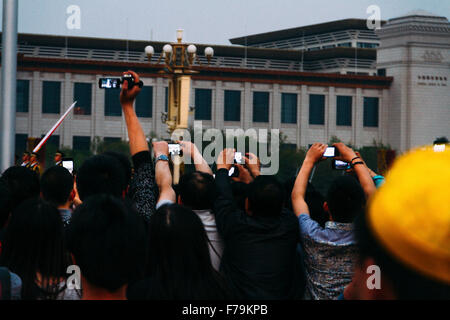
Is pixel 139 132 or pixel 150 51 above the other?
pixel 150 51

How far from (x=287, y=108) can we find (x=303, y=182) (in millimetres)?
66608

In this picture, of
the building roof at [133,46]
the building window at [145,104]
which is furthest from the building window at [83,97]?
the building roof at [133,46]

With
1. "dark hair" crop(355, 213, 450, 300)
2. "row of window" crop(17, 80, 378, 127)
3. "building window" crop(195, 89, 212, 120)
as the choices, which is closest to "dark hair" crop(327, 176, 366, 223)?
"dark hair" crop(355, 213, 450, 300)

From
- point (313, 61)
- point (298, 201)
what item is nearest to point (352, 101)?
point (313, 61)

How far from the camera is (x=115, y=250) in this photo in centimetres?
263

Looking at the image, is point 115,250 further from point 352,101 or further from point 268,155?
point 352,101

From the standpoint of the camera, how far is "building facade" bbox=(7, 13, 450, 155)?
218 feet

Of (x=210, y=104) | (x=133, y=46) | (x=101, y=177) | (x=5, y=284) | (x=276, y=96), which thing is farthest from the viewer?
(x=133, y=46)

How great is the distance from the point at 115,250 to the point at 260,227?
5.64 ft

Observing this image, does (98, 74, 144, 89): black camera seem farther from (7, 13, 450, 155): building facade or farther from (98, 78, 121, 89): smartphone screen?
(7, 13, 450, 155): building facade

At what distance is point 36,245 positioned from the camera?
3316 mm

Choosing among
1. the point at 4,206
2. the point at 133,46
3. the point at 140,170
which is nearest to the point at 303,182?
the point at 140,170

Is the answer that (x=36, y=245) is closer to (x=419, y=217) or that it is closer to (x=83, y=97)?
(x=419, y=217)

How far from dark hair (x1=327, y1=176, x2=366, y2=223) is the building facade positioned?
62.8 metres
